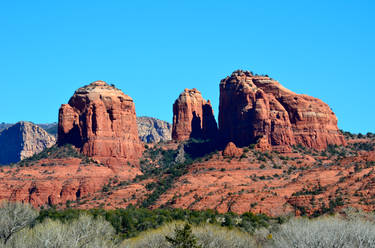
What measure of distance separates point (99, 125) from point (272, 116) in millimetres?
44674

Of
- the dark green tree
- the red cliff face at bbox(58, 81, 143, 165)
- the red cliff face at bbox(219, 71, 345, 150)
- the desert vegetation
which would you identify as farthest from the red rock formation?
the dark green tree

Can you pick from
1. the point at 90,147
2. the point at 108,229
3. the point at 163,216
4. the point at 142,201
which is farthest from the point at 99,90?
the point at 108,229

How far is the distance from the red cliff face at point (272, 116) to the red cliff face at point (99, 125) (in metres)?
27.2

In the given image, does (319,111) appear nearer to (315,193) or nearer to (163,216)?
(315,193)

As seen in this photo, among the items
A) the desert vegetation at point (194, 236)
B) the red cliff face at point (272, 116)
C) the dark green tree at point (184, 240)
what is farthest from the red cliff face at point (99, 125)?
the dark green tree at point (184, 240)

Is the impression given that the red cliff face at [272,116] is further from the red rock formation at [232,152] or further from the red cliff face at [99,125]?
the red cliff face at [99,125]

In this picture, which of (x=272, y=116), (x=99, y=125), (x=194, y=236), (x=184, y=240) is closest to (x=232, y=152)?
(x=272, y=116)

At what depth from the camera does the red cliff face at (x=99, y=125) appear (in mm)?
188125

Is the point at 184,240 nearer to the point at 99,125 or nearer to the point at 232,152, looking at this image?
the point at 232,152

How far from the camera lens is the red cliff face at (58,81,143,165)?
617ft

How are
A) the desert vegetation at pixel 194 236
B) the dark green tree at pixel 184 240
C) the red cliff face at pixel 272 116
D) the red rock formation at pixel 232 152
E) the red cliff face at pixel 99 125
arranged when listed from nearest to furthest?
the dark green tree at pixel 184 240, the desert vegetation at pixel 194 236, the red rock formation at pixel 232 152, the red cliff face at pixel 272 116, the red cliff face at pixel 99 125

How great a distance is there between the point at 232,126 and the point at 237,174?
38.9m

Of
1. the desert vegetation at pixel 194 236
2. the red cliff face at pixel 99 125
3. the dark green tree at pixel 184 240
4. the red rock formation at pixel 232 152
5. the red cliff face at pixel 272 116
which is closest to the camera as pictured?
the dark green tree at pixel 184 240

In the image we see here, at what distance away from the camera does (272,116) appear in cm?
18225
